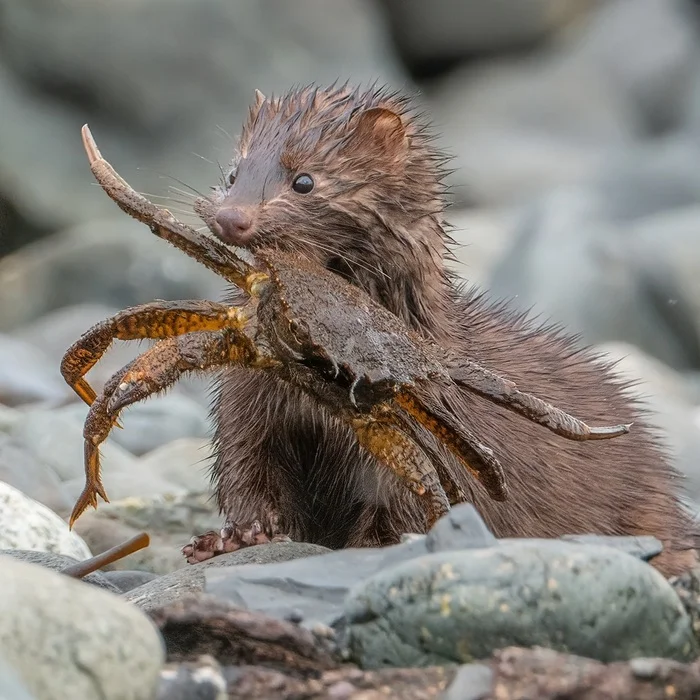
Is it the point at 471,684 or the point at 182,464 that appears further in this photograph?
the point at 182,464

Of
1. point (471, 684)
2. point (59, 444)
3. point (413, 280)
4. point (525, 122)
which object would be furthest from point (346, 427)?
point (525, 122)

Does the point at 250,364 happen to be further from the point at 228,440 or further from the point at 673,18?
the point at 673,18

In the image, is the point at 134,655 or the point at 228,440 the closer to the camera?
the point at 134,655

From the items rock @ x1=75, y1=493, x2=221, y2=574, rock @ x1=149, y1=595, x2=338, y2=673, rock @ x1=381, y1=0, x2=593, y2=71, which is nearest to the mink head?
rock @ x1=75, y1=493, x2=221, y2=574

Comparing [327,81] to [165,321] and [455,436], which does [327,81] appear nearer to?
[165,321]

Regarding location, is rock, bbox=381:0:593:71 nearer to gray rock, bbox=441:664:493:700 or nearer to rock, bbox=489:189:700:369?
rock, bbox=489:189:700:369

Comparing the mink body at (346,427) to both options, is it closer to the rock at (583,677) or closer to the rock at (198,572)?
the rock at (198,572)

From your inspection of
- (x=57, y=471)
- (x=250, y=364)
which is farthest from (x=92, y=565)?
(x=57, y=471)
